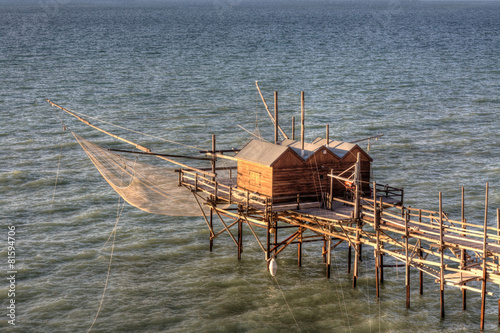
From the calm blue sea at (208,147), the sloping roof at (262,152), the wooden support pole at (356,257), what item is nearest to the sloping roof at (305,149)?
the sloping roof at (262,152)

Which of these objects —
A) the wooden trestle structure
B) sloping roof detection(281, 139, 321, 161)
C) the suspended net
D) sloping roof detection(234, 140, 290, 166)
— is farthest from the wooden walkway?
sloping roof detection(281, 139, 321, 161)

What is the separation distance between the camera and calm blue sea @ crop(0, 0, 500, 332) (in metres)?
36.5

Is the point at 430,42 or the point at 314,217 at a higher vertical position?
the point at 430,42

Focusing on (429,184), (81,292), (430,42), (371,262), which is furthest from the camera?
(430,42)

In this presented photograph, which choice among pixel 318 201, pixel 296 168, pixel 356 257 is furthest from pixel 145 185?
pixel 356 257

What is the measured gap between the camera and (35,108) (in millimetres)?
84312

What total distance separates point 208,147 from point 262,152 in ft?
90.4

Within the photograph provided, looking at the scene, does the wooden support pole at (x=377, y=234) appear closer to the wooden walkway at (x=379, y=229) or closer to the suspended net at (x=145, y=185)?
the wooden walkway at (x=379, y=229)

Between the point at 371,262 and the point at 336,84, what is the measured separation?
Result: 64.2 meters

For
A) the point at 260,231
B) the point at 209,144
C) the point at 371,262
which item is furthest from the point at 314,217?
the point at 209,144

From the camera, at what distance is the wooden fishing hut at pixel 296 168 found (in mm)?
37750

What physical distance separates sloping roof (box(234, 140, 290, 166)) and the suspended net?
195 inches

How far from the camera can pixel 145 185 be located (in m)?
41.6

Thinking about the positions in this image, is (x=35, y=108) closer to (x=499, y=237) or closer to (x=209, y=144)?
(x=209, y=144)
